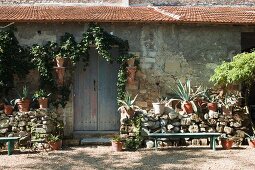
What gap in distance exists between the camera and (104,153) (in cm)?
852

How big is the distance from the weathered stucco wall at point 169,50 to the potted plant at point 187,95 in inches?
10.6

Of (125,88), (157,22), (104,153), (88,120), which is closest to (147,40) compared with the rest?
(157,22)

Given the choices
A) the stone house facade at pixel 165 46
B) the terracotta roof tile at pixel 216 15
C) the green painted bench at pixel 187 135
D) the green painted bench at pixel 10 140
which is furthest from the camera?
the stone house facade at pixel 165 46

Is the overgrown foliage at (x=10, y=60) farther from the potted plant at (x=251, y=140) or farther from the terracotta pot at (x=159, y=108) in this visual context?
the potted plant at (x=251, y=140)

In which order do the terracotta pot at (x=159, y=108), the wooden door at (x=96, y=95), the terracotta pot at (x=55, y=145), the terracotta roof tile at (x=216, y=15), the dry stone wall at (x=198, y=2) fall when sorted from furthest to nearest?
the dry stone wall at (x=198, y=2), the wooden door at (x=96, y=95), the terracotta roof tile at (x=216, y=15), the terracotta pot at (x=159, y=108), the terracotta pot at (x=55, y=145)

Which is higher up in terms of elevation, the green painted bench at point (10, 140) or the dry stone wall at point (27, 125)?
the dry stone wall at point (27, 125)

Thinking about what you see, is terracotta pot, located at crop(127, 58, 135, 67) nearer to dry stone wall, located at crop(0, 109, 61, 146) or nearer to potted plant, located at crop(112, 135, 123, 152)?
potted plant, located at crop(112, 135, 123, 152)

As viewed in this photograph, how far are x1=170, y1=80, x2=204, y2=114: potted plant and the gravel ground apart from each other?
113cm

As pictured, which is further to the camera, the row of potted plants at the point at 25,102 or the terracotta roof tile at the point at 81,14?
the terracotta roof tile at the point at 81,14

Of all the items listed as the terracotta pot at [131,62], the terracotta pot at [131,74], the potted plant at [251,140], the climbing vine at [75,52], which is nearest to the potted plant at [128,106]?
the climbing vine at [75,52]

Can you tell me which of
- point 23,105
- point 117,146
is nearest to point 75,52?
point 23,105

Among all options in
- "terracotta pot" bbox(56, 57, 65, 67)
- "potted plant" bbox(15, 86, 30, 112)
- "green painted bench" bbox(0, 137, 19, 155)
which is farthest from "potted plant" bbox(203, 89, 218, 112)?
"green painted bench" bbox(0, 137, 19, 155)

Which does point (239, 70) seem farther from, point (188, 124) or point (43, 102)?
point (43, 102)

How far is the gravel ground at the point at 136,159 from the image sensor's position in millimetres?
7258
